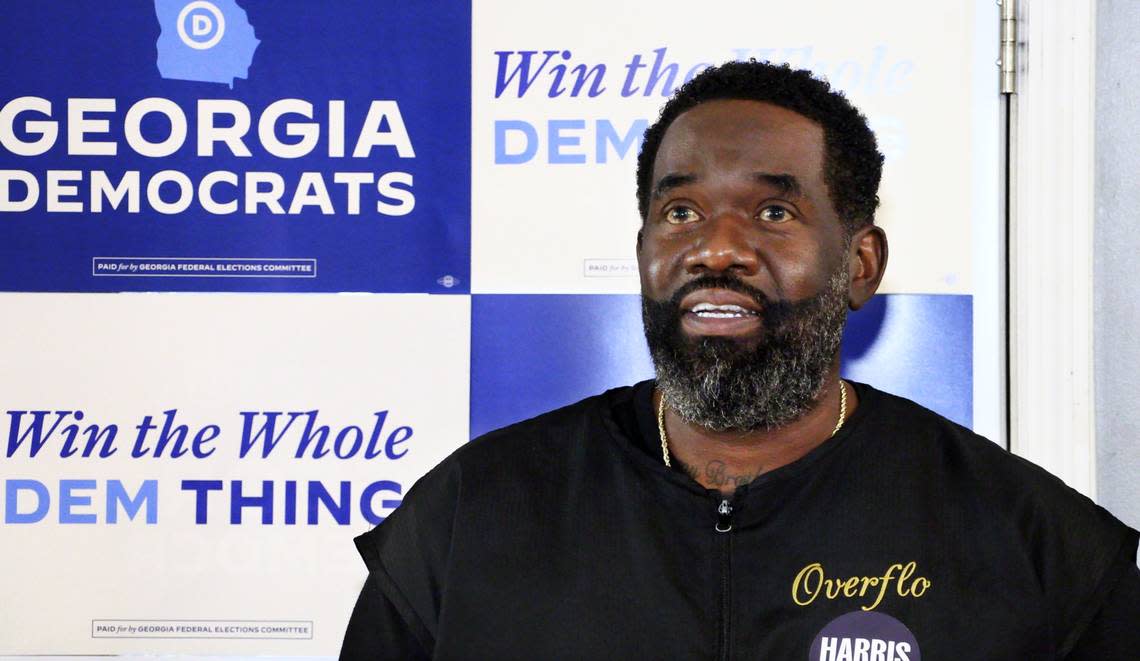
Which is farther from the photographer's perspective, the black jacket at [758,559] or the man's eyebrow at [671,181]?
the man's eyebrow at [671,181]

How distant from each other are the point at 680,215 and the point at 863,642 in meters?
0.50

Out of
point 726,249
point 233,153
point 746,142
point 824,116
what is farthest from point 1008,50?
point 233,153

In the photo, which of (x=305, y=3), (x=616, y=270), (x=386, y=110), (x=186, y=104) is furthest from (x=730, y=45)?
Result: (x=186, y=104)

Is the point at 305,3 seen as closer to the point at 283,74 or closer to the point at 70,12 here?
the point at 283,74

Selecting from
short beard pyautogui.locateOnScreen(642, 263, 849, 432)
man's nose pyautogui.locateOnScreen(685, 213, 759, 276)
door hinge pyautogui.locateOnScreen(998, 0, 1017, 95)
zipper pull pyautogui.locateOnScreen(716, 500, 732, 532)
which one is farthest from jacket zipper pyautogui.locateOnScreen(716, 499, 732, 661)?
door hinge pyautogui.locateOnScreen(998, 0, 1017, 95)

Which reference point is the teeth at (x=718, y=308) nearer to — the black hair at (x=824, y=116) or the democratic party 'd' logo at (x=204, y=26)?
the black hair at (x=824, y=116)

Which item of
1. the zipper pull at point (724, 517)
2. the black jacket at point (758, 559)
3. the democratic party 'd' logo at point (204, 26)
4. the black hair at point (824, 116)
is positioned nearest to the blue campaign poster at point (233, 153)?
the democratic party 'd' logo at point (204, 26)

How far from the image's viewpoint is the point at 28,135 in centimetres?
197

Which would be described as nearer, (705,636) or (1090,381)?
(705,636)

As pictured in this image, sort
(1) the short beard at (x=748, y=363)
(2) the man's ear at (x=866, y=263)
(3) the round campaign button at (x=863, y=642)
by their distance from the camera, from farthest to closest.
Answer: (2) the man's ear at (x=866, y=263)
(1) the short beard at (x=748, y=363)
(3) the round campaign button at (x=863, y=642)

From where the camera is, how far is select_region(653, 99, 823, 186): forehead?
4.69 feet

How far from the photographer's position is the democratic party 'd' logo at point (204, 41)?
6.44 feet

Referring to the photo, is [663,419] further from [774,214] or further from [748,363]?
[774,214]

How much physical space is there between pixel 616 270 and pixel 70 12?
0.93 m
